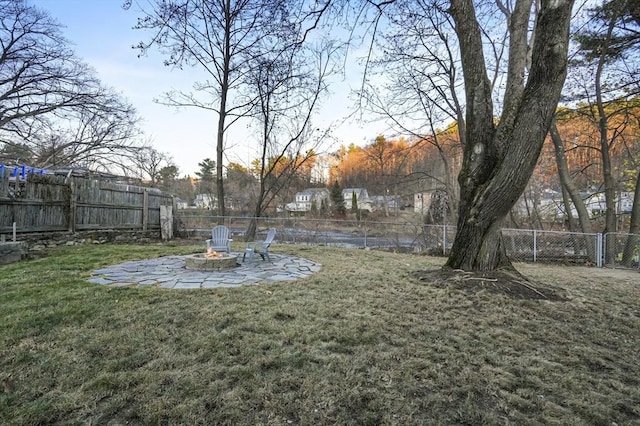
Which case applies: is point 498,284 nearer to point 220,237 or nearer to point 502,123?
point 502,123

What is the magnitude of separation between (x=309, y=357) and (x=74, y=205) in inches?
348

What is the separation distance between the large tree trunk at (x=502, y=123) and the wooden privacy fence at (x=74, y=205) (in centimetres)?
912

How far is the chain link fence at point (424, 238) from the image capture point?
907cm

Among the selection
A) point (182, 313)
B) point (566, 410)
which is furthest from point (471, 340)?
point (182, 313)

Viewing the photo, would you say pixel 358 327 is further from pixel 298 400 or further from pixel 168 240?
pixel 168 240

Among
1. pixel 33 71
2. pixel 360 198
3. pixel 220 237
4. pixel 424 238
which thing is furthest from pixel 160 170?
pixel 424 238

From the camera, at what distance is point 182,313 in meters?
3.21

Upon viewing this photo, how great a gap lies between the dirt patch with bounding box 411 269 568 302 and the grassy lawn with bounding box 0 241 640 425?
0.25 m

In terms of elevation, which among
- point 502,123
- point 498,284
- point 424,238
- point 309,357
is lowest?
point 309,357

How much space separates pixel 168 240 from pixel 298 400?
10487 mm

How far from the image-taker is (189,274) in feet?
17.0

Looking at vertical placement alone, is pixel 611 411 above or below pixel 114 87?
below

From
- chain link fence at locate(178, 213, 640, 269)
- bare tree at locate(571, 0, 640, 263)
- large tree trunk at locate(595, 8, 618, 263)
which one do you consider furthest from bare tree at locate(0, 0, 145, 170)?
large tree trunk at locate(595, 8, 618, 263)

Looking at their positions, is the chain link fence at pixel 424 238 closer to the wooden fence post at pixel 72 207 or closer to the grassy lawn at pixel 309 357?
the wooden fence post at pixel 72 207
